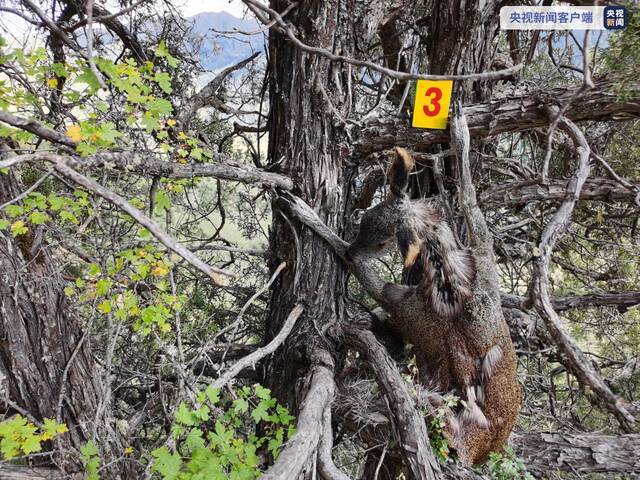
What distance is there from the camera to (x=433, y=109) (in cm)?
275

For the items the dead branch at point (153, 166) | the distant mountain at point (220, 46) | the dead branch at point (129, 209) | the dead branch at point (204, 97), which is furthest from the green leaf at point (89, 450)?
the distant mountain at point (220, 46)

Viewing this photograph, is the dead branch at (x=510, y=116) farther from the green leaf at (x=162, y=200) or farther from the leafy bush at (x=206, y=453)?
the leafy bush at (x=206, y=453)

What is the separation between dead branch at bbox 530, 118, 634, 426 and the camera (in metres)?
1.36

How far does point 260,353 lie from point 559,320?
4.57 ft

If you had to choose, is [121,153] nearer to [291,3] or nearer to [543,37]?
[291,3]

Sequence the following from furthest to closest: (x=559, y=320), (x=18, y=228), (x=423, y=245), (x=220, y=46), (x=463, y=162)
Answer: (x=220, y=46) < (x=423, y=245) < (x=463, y=162) < (x=18, y=228) < (x=559, y=320)

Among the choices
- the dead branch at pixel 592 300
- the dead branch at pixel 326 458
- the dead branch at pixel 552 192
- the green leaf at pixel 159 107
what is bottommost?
the dead branch at pixel 326 458

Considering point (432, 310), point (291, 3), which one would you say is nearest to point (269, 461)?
point (432, 310)

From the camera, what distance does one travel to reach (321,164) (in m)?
2.83

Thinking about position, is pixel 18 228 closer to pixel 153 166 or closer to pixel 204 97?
pixel 153 166

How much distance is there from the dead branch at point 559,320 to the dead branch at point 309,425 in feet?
3.36

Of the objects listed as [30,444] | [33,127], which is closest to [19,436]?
[30,444]

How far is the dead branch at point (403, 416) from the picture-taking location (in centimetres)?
198

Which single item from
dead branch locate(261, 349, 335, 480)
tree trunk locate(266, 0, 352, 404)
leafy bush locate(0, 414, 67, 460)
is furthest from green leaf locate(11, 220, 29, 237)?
dead branch locate(261, 349, 335, 480)
